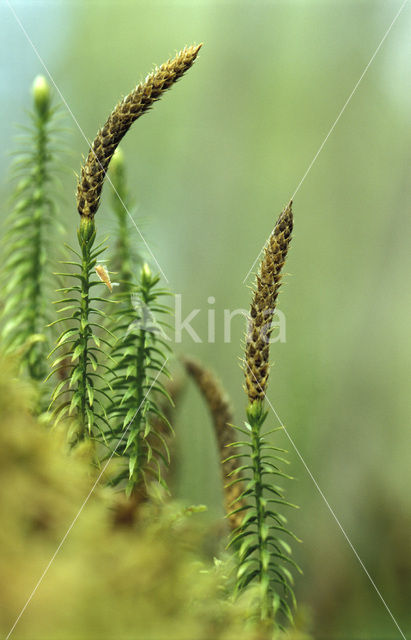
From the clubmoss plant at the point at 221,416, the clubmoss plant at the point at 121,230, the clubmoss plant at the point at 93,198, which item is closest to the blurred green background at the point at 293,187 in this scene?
the clubmoss plant at the point at 121,230

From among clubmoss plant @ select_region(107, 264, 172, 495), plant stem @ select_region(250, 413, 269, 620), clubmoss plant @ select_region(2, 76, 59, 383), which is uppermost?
clubmoss plant @ select_region(2, 76, 59, 383)

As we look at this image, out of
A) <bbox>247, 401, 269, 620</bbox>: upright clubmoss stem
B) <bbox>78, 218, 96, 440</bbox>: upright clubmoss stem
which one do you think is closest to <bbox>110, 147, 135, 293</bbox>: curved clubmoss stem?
<bbox>78, 218, 96, 440</bbox>: upright clubmoss stem

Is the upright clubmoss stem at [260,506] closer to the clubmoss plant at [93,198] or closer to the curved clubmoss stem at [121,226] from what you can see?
the clubmoss plant at [93,198]

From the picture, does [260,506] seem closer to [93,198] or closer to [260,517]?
[260,517]

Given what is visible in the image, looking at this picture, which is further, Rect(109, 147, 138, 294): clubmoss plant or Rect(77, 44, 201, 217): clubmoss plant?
Rect(109, 147, 138, 294): clubmoss plant

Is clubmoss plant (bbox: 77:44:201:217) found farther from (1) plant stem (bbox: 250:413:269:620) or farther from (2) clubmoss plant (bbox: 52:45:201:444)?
(1) plant stem (bbox: 250:413:269:620)

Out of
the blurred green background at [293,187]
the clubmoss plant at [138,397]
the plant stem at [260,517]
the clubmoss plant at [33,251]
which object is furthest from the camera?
the blurred green background at [293,187]

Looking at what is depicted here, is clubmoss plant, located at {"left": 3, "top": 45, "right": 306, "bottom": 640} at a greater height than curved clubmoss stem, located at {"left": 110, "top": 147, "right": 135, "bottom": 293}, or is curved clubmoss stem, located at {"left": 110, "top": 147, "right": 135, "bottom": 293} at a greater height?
curved clubmoss stem, located at {"left": 110, "top": 147, "right": 135, "bottom": 293}
